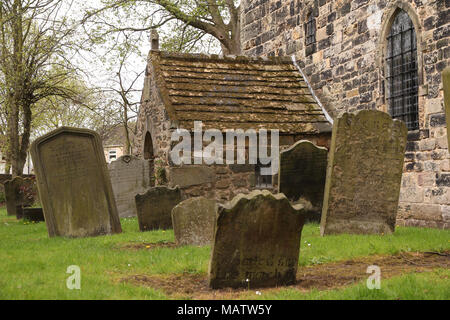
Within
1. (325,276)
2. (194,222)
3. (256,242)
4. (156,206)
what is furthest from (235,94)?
(256,242)

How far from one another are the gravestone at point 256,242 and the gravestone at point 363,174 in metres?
2.91

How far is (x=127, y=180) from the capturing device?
41.7 ft

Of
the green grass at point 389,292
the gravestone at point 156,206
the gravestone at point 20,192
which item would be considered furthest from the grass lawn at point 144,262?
the gravestone at point 20,192

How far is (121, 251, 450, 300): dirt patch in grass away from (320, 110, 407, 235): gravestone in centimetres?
157

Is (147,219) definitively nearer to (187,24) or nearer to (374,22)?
(374,22)

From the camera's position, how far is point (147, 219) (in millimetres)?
9711

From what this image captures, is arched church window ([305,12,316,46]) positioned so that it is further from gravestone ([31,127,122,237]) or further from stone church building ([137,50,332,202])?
gravestone ([31,127,122,237])

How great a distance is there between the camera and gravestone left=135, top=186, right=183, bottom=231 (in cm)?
962

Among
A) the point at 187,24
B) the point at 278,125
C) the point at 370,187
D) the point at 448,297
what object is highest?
the point at 187,24

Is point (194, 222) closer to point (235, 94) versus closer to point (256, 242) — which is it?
point (256, 242)

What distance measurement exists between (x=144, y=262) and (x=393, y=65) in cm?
743

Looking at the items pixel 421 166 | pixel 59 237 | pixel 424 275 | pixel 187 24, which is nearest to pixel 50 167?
pixel 59 237

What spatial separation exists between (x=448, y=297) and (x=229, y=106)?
8.56 m

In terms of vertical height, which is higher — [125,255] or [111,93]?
[111,93]
